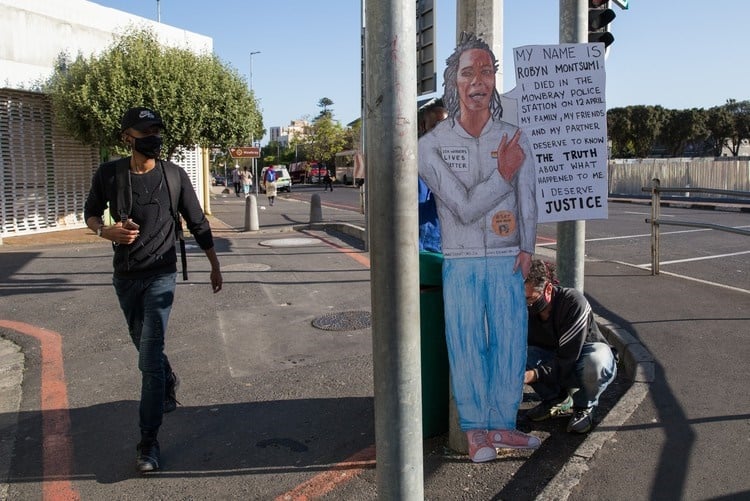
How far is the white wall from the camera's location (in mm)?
15234

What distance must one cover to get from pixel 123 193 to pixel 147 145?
0.31 metres

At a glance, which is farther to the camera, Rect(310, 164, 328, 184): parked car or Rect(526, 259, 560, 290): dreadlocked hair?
Rect(310, 164, 328, 184): parked car

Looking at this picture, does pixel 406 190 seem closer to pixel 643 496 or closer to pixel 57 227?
pixel 643 496

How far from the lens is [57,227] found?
17312 millimetres

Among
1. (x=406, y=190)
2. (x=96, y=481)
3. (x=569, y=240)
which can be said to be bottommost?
(x=96, y=481)

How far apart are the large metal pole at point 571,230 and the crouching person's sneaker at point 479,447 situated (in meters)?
1.91

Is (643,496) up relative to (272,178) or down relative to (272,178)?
down

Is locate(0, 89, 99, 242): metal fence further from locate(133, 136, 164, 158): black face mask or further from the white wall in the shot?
locate(133, 136, 164, 158): black face mask

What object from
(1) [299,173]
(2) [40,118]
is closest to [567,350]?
(2) [40,118]

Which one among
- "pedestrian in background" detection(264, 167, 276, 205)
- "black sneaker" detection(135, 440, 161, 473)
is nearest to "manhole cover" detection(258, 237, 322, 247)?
"black sneaker" detection(135, 440, 161, 473)

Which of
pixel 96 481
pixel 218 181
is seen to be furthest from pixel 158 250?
pixel 218 181

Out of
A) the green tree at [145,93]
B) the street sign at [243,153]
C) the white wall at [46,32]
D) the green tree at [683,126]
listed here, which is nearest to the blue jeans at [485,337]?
the green tree at [145,93]

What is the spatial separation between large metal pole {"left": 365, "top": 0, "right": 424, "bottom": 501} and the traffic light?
13.0ft

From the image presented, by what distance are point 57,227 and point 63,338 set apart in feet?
39.1
